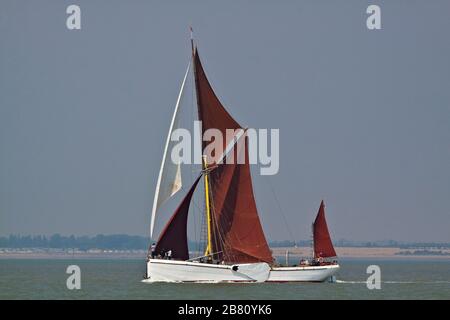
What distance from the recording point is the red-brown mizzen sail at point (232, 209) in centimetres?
7019

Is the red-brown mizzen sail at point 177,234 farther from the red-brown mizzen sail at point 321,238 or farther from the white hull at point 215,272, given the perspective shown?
the red-brown mizzen sail at point 321,238

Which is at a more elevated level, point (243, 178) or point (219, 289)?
point (243, 178)

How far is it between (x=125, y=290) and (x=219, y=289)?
1012cm

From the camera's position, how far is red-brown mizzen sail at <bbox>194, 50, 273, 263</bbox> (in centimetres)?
7019

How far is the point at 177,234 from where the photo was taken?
6881 centimetres

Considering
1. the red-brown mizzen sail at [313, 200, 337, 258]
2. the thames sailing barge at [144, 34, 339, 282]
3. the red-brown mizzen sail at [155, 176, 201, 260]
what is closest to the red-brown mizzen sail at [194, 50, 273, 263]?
the thames sailing barge at [144, 34, 339, 282]

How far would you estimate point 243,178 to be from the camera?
7200cm

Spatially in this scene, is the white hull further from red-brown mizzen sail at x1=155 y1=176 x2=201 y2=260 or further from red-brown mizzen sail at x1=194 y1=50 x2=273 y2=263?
red-brown mizzen sail at x1=194 y1=50 x2=273 y2=263

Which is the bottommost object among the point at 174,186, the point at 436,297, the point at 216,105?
the point at 436,297

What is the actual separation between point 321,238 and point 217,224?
387 inches

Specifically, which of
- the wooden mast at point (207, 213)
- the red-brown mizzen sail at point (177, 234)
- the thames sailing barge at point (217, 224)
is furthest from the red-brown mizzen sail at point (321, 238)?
the red-brown mizzen sail at point (177, 234)

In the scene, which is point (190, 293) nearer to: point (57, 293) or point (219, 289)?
point (219, 289)

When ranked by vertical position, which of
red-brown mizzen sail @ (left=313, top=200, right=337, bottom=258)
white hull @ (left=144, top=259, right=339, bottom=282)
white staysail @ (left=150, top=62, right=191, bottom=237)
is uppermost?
white staysail @ (left=150, top=62, right=191, bottom=237)
